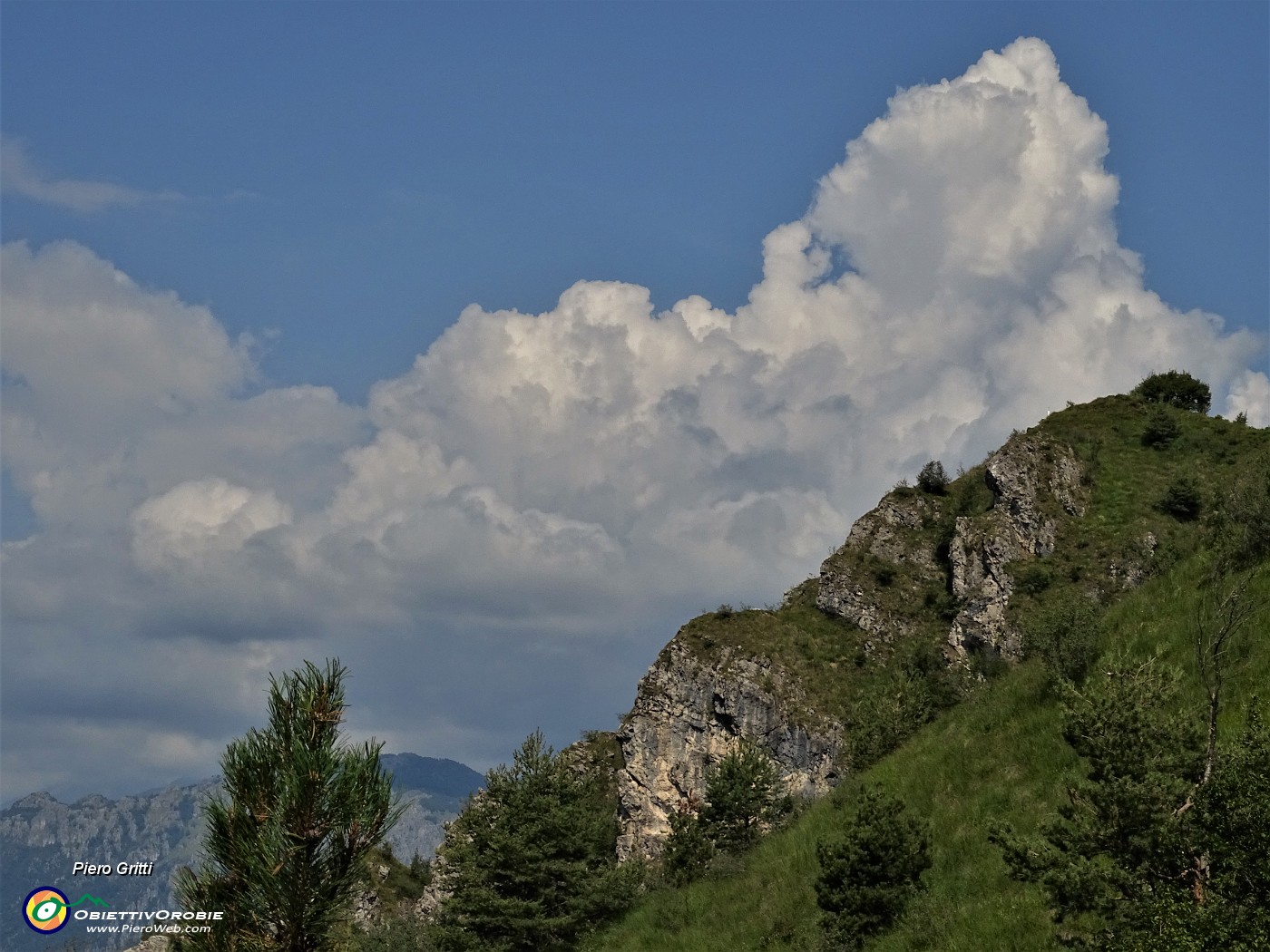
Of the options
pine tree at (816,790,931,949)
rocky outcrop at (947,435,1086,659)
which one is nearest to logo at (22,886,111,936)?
pine tree at (816,790,931,949)

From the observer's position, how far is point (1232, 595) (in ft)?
64.9

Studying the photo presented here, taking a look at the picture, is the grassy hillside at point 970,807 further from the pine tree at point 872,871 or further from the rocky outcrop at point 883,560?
the rocky outcrop at point 883,560

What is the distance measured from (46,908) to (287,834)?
8.04m

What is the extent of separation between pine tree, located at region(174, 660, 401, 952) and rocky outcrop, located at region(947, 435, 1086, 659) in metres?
91.0

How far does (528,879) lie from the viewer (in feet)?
173

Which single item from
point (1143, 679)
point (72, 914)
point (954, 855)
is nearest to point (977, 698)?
point (954, 855)

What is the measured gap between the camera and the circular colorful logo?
19741 mm

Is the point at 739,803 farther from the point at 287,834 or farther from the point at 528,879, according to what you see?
the point at 287,834

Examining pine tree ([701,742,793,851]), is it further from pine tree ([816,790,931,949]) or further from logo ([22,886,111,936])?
logo ([22,886,111,936])

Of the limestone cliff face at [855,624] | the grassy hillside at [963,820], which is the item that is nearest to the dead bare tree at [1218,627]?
the grassy hillside at [963,820]

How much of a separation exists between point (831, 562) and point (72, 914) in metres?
106

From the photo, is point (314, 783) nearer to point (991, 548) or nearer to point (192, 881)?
point (192, 881)

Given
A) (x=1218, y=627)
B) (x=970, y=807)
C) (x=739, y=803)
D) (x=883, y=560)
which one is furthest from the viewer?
(x=883, y=560)

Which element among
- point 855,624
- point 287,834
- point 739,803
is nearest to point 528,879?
point 739,803
